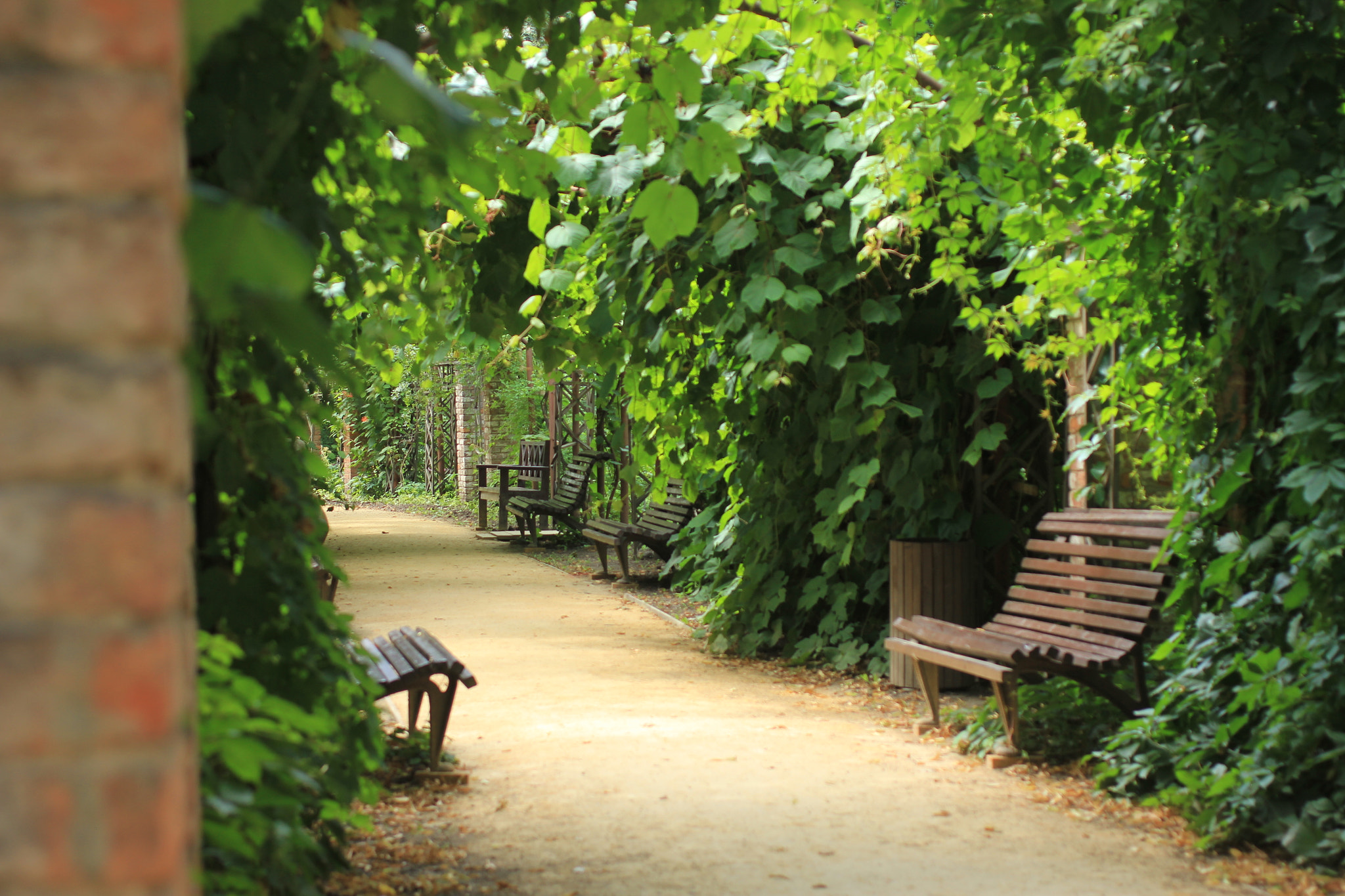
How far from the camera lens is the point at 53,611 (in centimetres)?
62

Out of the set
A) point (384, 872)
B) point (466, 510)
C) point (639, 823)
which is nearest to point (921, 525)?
point (639, 823)

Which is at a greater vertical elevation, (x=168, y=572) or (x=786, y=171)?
(x=786, y=171)

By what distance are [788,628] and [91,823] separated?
256 inches

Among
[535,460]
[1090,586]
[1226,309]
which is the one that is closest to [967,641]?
[1090,586]

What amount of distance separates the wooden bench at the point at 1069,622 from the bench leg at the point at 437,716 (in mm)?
1979

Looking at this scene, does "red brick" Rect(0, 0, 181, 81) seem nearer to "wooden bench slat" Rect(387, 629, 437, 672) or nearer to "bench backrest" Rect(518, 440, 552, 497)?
"wooden bench slat" Rect(387, 629, 437, 672)

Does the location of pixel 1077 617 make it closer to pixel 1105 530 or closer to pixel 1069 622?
pixel 1069 622

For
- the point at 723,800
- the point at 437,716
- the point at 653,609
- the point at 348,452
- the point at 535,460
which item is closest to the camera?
the point at 723,800

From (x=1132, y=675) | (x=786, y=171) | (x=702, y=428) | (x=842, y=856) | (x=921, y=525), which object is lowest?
(x=842, y=856)

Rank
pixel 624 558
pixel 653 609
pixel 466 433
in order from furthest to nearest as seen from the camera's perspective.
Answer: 1. pixel 466 433
2. pixel 624 558
3. pixel 653 609

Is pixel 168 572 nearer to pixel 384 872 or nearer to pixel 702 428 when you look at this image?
pixel 384 872

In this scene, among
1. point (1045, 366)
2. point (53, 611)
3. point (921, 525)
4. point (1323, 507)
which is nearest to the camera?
point (53, 611)

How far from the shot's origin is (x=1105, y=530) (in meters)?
4.91

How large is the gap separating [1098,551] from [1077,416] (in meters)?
0.99
